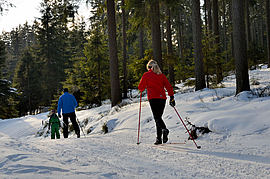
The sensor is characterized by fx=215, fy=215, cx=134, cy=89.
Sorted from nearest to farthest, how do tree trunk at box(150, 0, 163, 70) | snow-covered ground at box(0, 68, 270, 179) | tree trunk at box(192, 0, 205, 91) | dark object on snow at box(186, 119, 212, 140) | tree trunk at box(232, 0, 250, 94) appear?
1. snow-covered ground at box(0, 68, 270, 179)
2. dark object on snow at box(186, 119, 212, 140)
3. tree trunk at box(232, 0, 250, 94)
4. tree trunk at box(192, 0, 205, 91)
5. tree trunk at box(150, 0, 163, 70)

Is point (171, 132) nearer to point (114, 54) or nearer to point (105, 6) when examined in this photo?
point (114, 54)

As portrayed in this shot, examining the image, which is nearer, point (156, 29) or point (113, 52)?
point (156, 29)

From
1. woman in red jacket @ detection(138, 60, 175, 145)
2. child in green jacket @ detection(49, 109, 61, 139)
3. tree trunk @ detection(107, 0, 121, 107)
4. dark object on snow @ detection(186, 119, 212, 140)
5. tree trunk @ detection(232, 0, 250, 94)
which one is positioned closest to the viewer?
woman in red jacket @ detection(138, 60, 175, 145)

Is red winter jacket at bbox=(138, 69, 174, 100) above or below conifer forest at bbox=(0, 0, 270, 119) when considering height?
below

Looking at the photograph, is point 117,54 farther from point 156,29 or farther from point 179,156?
point 179,156

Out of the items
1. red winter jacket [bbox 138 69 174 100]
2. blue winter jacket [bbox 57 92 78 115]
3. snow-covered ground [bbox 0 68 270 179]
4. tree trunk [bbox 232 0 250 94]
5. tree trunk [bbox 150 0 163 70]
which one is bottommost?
snow-covered ground [bbox 0 68 270 179]

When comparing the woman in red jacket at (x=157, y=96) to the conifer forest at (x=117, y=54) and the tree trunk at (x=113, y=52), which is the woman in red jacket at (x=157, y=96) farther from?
the tree trunk at (x=113, y=52)

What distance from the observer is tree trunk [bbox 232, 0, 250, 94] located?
26.1 feet

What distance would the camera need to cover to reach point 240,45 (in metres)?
8.04

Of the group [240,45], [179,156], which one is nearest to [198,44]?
[240,45]

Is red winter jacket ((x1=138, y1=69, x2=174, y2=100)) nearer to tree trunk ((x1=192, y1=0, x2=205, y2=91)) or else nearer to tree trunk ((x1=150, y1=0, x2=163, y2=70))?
tree trunk ((x1=192, y1=0, x2=205, y2=91))

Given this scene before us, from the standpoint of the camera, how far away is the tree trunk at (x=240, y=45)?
7.96 m

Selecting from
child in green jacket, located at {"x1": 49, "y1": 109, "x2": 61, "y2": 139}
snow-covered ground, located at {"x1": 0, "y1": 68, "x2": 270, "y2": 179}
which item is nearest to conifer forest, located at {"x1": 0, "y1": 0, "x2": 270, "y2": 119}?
snow-covered ground, located at {"x1": 0, "y1": 68, "x2": 270, "y2": 179}

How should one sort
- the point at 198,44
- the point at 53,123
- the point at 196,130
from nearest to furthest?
1. the point at 196,130
2. the point at 53,123
3. the point at 198,44
